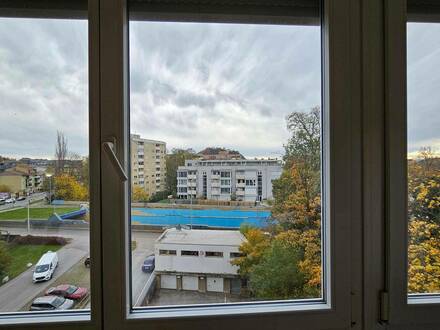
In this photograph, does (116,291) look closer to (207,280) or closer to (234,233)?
(207,280)

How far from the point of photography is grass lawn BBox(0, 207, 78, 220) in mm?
739

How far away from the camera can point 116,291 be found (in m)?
0.69

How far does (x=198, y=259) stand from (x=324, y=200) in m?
0.43

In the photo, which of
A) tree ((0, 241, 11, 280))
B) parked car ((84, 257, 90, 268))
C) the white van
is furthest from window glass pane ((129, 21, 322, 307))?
tree ((0, 241, 11, 280))

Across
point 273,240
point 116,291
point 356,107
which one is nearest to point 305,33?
point 356,107

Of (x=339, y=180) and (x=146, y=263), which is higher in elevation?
(x=339, y=180)

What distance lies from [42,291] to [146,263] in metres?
0.30

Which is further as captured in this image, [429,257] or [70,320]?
[429,257]

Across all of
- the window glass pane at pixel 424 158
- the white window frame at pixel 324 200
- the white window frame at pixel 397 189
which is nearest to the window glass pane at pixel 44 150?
the white window frame at pixel 324 200

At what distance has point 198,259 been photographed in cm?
78

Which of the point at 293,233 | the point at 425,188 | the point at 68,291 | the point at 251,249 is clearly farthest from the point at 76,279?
the point at 425,188

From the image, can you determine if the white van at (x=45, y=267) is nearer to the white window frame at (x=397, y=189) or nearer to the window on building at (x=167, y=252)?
the window on building at (x=167, y=252)

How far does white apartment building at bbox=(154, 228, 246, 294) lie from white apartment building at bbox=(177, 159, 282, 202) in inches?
4.6

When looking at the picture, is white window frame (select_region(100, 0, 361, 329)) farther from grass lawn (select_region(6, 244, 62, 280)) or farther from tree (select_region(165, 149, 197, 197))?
grass lawn (select_region(6, 244, 62, 280))
